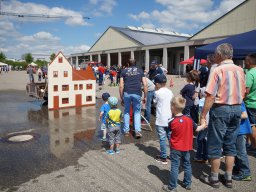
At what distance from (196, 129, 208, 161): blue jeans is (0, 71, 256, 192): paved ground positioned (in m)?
0.21

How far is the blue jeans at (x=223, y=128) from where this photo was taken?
3.37 meters

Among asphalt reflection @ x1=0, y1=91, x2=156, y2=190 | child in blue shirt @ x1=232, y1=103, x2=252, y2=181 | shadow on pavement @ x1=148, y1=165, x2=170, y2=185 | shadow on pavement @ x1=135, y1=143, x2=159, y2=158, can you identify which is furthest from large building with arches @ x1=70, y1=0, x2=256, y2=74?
shadow on pavement @ x1=148, y1=165, x2=170, y2=185

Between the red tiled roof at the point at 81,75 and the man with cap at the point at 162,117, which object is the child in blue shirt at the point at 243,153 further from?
the red tiled roof at the point at 81,75

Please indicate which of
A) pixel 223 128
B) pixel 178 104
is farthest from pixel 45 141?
pixel 223 128

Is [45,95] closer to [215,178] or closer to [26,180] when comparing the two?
[26,180]

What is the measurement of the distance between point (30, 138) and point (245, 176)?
473 centimetres

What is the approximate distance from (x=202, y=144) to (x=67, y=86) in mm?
6551

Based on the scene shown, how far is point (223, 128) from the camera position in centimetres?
340

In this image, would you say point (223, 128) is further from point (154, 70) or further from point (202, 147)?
point (154, 70)

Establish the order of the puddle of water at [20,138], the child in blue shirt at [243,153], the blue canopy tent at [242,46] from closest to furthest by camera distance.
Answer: the child in blue shirt at [243,153] < the puddle of water at [20,138] < the blue canopy tent at [242,46]

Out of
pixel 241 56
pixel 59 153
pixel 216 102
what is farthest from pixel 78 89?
pixel 216 102

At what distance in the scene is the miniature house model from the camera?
923 cm

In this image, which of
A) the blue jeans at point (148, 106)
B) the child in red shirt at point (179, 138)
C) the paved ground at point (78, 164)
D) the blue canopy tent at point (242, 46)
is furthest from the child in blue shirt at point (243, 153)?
the blue jeans at point (148, 106)

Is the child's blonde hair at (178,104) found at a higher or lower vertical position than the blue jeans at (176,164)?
higher
